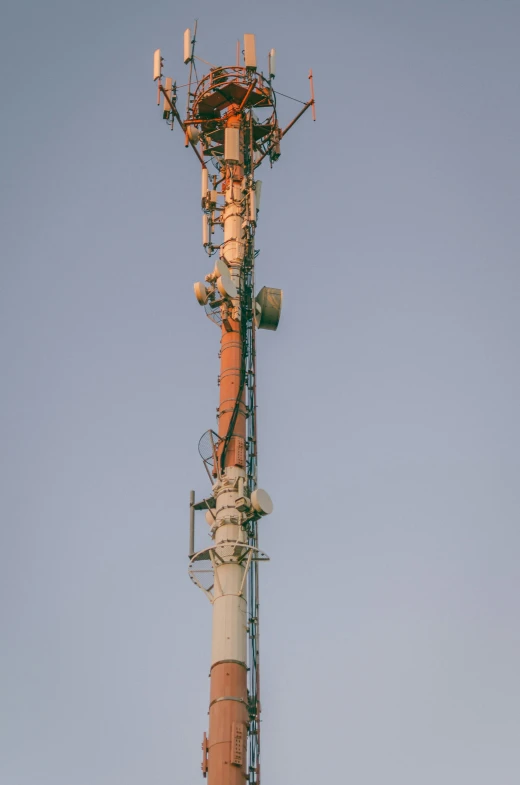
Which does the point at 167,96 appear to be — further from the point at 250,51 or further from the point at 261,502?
the point at 261,502

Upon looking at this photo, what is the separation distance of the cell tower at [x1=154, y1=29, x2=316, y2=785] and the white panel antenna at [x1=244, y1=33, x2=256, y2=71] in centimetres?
4

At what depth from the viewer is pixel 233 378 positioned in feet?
120

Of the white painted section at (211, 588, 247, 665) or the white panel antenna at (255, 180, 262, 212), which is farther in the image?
the white panel antenna at (255, 180, 262, 212)

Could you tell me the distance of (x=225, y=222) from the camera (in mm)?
40906

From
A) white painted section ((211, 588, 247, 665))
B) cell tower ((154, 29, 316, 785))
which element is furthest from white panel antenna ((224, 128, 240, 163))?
white painted section ((211, 588, 247, 665))

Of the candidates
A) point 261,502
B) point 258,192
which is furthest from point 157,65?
point 261,502

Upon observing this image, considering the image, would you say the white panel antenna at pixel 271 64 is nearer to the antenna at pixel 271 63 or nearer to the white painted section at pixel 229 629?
the antenna at pixel 271 63

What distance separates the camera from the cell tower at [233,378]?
99.8 ft

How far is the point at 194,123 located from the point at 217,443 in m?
15.2

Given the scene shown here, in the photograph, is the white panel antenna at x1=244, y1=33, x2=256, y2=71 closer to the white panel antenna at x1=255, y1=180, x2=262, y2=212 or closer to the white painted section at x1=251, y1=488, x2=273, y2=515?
the white panel antenna at x1=255, y1=180, x2=262, y2=212

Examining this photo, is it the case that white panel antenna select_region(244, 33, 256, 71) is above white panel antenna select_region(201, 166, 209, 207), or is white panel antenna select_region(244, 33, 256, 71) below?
above

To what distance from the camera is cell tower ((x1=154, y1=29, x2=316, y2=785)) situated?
3041 cm

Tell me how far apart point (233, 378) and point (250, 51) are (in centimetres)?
1417

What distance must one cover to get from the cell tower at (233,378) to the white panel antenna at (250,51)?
0.13ft
